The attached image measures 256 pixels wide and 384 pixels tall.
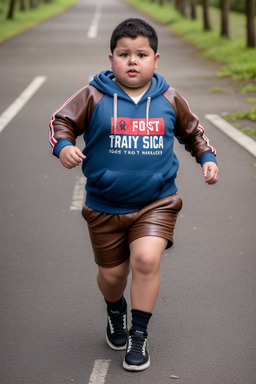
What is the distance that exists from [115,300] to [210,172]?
0.85 meters

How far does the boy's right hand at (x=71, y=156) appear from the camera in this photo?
3238mm

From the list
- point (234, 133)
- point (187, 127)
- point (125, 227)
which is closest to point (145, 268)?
point (125, 227)

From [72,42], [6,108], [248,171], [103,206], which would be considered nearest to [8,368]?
[103,206]

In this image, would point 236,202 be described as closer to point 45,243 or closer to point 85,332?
point 45,243

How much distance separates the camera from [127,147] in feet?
11.0

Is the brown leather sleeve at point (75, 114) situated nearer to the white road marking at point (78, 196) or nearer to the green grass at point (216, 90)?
the white road marking at point (78, 196)

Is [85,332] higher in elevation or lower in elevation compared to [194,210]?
higher

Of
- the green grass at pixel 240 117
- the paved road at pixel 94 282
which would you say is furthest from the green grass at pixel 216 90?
the paved road at pixel 94 282

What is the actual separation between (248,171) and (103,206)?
172 inches

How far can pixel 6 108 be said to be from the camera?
Result: 37.6 ft

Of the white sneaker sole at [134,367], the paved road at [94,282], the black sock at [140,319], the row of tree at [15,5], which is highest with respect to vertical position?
the black sock at [140,319]

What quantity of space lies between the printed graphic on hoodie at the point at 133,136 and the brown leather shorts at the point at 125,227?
290mm

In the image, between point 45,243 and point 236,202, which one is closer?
point 45,243

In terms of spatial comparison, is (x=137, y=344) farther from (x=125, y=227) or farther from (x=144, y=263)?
(x=125, y=227)
